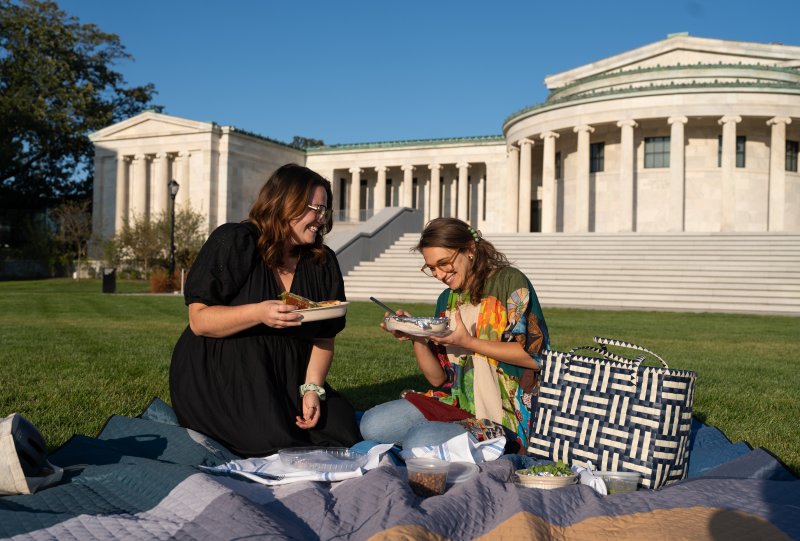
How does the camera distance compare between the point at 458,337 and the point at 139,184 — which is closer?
the point at 458,337

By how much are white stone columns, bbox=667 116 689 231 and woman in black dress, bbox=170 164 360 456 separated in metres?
31.8

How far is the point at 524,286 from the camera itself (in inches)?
183

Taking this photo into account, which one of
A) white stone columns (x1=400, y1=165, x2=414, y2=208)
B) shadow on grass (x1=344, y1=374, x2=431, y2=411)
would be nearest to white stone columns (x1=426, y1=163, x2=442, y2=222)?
white stone columns (x1=400, y1=165, x2=414, y2=208)

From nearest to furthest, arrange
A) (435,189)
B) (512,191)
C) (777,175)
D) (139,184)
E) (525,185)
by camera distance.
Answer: (777,175), (525,185), (512,191), (435,189), (139,184)

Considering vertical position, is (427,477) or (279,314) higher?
(279,314)

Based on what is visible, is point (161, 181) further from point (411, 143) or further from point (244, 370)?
point (244, 370)

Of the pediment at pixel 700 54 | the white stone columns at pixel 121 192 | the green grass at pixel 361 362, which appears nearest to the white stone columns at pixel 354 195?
the white stone columns at pixel 121 192

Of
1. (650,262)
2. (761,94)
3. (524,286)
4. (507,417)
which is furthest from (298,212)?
(761,94)

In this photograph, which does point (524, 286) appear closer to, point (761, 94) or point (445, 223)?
point (445, 223)

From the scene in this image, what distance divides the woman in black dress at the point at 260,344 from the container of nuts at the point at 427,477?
37.3 inches

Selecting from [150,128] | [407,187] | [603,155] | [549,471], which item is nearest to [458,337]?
[549,471]

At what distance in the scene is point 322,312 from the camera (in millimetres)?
4176

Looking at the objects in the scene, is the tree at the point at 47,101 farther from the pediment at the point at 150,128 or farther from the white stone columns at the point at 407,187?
the white stone columns at the point at 407,187

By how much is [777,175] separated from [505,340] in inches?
1349
